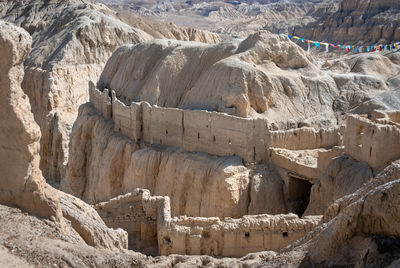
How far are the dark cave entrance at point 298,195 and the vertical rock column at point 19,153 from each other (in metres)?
10.4

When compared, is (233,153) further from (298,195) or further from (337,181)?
(337,181)

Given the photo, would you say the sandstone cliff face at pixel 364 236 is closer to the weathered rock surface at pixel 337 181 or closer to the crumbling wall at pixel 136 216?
the crumbling wall at pixel 136 216

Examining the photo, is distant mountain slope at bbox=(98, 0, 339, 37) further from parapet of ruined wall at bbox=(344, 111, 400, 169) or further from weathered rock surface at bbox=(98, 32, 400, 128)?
parapet of ruined wall at bbox=(344, 111, 400, 169)

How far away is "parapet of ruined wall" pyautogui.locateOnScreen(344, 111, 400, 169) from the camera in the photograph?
13.7 metres

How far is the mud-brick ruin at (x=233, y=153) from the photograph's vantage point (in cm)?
1177

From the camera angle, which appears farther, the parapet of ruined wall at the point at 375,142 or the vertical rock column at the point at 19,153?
the parapet of ruined wall at the point at 375,142

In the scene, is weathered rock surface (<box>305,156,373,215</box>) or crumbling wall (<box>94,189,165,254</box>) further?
weathered rock surface (<box>305,156,373,215</box>)

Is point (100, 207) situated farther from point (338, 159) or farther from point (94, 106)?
point (94, 106)

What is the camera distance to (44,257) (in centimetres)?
665

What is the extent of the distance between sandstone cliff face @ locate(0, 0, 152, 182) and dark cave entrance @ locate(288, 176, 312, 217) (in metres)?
20.6

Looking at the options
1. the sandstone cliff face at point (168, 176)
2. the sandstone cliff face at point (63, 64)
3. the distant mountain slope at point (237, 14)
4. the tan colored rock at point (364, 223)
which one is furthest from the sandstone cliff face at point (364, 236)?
the distant mountain slope at point (237, 14)

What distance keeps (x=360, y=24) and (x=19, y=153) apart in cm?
7441

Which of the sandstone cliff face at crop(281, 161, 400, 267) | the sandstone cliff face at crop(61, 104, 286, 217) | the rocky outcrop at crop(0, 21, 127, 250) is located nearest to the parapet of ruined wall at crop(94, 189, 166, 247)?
the sandstone cliff face at crop(61, 104, 286, 217)

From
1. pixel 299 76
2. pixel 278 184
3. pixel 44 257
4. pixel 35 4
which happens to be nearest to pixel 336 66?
pixel 299 76
